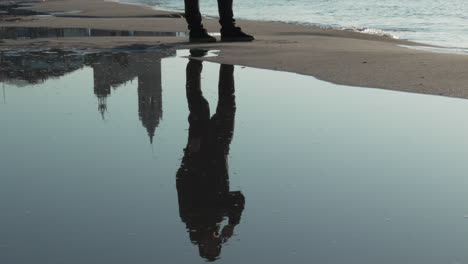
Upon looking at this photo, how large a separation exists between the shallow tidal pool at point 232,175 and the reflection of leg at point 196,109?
0.02 meters

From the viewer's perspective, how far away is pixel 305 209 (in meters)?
4.53

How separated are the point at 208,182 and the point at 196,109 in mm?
2778

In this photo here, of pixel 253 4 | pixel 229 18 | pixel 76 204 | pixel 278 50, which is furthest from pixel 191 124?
pixel 253 4

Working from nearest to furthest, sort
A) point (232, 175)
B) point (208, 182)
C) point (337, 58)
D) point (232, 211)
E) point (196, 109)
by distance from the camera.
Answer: point (232, 211), point (208, 182), point (232, 175), point (196, 109), point (337, 58)

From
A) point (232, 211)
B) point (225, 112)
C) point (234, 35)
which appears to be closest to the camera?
point (232, 211)

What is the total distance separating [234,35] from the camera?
623 inches

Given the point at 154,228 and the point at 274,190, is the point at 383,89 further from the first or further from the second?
the point at 154,228

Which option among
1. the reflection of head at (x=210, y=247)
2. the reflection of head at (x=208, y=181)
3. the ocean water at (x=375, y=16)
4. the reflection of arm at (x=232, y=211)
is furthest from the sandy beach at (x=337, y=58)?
the reflection of head at (x=210, y=247)

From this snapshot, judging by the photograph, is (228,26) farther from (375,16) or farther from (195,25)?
(375,16)

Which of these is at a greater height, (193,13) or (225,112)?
(193,13)

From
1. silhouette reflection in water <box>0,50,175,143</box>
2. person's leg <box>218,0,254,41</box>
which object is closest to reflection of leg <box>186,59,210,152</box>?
silhouette reflection in water <box>0,50,175,143</box>

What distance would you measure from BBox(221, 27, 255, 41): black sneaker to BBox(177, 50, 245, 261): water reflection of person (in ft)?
24.4

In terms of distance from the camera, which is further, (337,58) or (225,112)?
(337,58)

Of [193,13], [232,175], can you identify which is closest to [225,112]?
[232,175]
